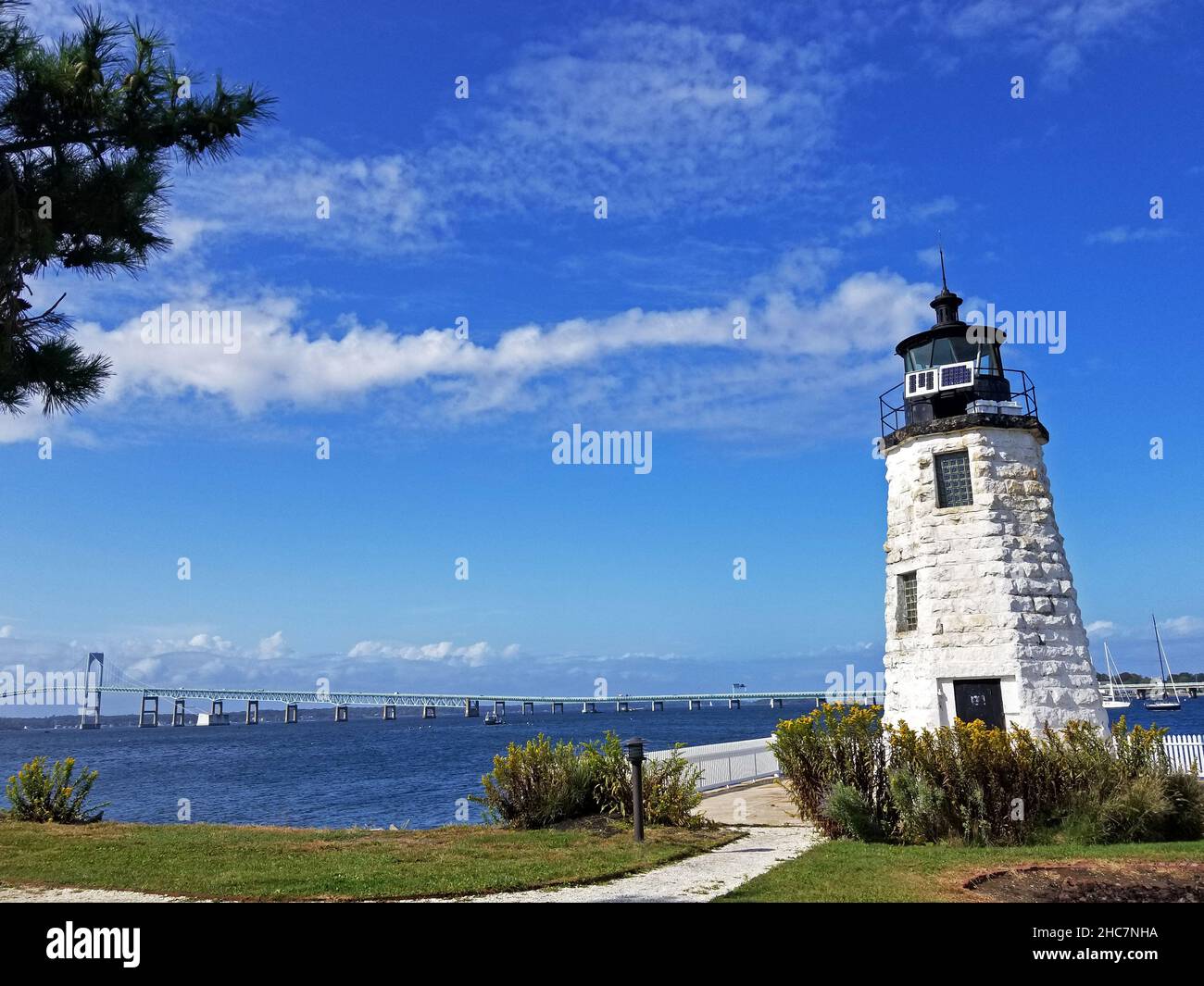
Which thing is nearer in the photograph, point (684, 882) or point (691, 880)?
point (684, 882)

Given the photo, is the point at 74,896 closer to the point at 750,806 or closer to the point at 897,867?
the point at 897,867

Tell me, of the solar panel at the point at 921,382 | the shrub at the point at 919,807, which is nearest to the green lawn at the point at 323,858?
the shrub at the point at 919,807

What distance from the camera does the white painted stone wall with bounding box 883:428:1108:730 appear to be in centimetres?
1644

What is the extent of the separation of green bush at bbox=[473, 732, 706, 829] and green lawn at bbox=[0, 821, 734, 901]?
1.47ft

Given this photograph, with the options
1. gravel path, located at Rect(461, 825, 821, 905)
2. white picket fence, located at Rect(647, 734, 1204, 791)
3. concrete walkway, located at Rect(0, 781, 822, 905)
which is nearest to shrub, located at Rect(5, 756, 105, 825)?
concrete walkway, located at Rect(0, 781, 822, 905)

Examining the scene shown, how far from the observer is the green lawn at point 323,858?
31.6 feet

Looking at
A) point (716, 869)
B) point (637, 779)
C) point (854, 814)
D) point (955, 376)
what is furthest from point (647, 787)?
point (955, 376)

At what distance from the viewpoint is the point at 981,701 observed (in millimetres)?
16547

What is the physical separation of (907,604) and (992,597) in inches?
73.0

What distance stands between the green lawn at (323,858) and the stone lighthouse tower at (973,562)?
246 inches
